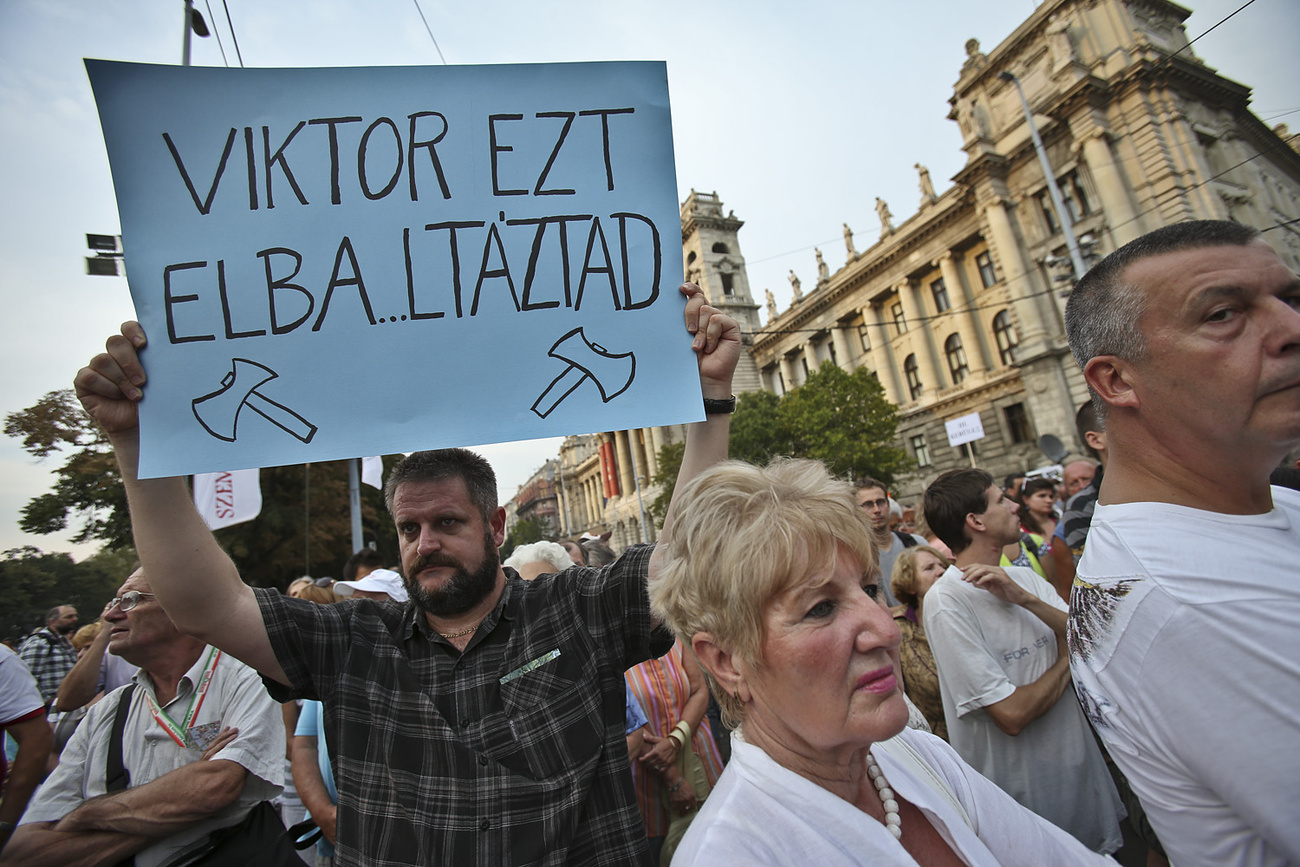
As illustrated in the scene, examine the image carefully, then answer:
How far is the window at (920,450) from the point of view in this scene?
34438 millimetres

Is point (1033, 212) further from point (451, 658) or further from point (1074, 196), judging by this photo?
point (451, 658)

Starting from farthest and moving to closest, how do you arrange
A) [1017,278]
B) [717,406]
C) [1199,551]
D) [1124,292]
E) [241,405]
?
[1017,278] < [717,406] < [241,405] < [1124,292] < [1199,551]

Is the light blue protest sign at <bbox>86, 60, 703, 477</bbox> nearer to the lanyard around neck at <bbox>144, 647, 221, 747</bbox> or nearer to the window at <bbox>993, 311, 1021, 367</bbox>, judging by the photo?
the lanyard around neck at <bbox>144, 647, 221, 747</bbox>

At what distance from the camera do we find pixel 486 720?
1639mm

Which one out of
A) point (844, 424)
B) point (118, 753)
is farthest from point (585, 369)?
point (844, 424)

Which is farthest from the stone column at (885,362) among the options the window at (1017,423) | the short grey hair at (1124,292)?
the short grey hair at (1124,292)

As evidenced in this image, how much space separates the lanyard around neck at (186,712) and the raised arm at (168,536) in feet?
2.62

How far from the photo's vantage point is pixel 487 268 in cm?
166

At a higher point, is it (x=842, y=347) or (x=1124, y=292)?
(x=842, y=347)

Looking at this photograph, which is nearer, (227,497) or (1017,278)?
(227,497)

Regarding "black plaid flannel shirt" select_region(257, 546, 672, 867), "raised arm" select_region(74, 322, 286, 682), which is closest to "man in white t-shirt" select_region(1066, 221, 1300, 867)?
"black plaid flannel shirt" select_region(257, 546, 672, 867)

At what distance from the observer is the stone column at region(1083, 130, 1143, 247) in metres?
22.4

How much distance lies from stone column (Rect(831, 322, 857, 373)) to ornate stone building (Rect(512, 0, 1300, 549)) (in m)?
0.09

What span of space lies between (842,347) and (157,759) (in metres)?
40.5
